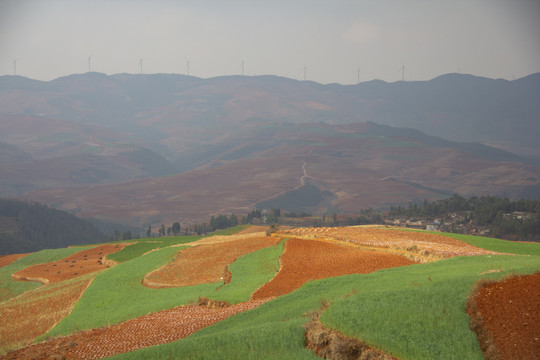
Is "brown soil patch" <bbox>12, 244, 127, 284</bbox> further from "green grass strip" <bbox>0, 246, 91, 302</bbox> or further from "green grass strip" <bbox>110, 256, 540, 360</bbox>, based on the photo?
"green grass strip" <bbox>110, 256, 540, 360</bbox>

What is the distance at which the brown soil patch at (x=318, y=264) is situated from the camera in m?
25.9

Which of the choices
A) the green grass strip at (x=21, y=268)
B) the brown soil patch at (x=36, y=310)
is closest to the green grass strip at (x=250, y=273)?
the brown soil patch at (x=36, y=310)

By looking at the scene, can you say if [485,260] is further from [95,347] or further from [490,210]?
[490,210]

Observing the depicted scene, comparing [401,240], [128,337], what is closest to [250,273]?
[401,240]

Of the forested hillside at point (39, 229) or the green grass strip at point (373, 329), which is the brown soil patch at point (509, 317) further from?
the forested hillside at point (39, 229)

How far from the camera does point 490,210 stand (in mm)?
91375

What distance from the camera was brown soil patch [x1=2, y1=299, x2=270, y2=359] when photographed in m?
16.2

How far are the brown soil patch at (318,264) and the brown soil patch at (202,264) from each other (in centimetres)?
470

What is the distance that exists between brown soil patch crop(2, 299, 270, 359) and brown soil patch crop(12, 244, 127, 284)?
29.9 meters

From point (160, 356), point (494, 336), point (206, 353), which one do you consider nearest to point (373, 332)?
point (494, 336)

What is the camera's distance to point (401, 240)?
3891cm

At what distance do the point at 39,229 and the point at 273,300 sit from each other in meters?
128

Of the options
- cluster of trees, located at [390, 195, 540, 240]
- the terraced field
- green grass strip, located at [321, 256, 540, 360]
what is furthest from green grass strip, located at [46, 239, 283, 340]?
cluster of trees, located at [390, 195, 540, 240]

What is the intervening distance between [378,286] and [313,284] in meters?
3.69
